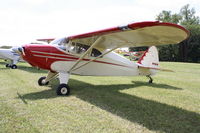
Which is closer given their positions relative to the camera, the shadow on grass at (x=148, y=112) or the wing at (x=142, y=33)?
the shadow on grass at (x=148, y=112)

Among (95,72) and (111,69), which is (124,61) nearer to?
(111,69)

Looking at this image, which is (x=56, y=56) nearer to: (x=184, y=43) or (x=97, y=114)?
(x=97, y=114)

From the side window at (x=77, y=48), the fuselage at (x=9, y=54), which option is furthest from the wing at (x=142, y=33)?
the fuselage at (x=9, y=54)

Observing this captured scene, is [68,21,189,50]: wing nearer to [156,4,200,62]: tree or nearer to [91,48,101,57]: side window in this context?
[91,48,101,57]: side window

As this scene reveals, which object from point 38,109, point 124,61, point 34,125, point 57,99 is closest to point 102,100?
point 57,99

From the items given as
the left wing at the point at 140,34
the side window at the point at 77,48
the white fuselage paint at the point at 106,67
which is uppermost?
the left wing at the point at 140,34

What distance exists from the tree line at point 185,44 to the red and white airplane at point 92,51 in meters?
46.3

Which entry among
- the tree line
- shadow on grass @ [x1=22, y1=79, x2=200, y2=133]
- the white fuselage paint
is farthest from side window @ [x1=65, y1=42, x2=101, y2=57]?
the tree line

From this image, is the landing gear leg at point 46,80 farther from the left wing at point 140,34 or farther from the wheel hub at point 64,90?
the wheel hub at point 64,90

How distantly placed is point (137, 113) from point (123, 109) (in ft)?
1.29

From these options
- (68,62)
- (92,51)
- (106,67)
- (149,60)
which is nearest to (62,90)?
(68,62)

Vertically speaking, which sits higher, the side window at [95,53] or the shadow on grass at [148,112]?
the side window at [95,53]

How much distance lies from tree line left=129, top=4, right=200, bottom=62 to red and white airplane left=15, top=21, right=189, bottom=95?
46.3m

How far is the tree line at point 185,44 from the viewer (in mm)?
47525
